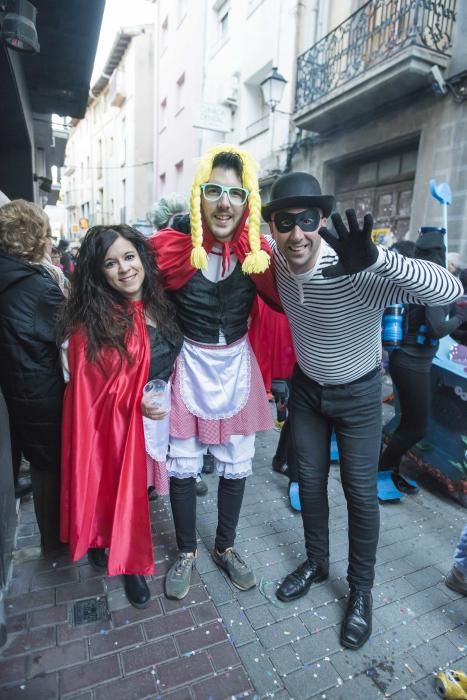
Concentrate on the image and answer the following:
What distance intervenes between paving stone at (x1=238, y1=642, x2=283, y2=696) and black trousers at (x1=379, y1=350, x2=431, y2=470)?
168 centimetres

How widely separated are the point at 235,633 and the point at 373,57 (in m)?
7.90

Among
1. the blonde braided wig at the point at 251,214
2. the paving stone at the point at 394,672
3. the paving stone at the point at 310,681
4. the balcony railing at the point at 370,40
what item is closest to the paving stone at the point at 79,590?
the paving stone at the point at 310,681

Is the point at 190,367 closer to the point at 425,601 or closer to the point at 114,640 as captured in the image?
the point at 114,640

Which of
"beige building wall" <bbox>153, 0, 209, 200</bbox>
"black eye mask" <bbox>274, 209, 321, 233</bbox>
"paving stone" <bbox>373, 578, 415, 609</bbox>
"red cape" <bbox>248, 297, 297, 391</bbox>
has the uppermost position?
"beige building wall" <bbox>153, 0, 209, 200</bbox>

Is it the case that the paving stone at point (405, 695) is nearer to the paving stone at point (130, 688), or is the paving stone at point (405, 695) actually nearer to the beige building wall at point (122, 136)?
the paving stone at point (130, 688)

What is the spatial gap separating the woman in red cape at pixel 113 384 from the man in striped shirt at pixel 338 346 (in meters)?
0.62

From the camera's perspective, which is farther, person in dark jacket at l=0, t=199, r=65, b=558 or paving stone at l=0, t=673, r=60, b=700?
person in dark jacket at l=0, t=199, r=65, b=558

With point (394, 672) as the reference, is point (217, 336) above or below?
above

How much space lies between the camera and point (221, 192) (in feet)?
5.80

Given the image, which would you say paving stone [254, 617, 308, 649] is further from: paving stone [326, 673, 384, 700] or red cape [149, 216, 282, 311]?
red cape [149, 216, 282, 311]

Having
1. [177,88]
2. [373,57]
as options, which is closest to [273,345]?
[373,57]

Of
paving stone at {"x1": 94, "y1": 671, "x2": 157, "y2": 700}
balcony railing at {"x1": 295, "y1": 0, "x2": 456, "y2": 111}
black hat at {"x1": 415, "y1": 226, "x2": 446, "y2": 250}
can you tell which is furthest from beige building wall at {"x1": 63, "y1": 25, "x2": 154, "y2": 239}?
paving stone at {"x1": 94, "y1": 671, "x2": 157, "y2": 700}

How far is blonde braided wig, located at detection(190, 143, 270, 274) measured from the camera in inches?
69.6

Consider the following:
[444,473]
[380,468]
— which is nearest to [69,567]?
[380,468]
